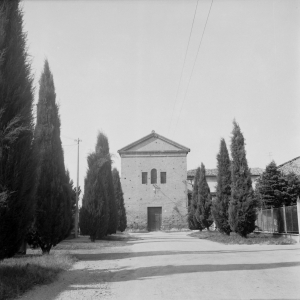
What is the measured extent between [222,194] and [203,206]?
314 inches

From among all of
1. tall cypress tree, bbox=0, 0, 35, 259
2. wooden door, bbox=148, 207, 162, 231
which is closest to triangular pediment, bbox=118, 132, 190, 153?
wooden door, bbox=148, 207, 162, 231

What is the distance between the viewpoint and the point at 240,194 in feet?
63.5

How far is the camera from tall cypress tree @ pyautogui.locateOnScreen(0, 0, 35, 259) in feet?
21.3

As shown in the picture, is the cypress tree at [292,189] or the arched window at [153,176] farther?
the arched window at [153,176]

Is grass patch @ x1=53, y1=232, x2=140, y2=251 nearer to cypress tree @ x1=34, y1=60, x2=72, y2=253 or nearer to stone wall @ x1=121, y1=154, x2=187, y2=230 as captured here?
cypress tree @ x1=34, y1=60, x2=72, y2=253

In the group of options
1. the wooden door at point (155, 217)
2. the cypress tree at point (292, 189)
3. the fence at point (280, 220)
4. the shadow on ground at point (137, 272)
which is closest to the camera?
the shadow on ground at point (137, 272)

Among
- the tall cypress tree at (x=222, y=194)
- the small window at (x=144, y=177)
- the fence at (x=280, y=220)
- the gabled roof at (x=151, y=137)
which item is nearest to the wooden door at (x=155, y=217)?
the small window at (x=144, y=177)

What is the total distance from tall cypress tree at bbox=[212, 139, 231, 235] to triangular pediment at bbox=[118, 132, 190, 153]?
16.8 metres

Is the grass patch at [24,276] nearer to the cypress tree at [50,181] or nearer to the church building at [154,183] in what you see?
the cypress tree at [50,181]

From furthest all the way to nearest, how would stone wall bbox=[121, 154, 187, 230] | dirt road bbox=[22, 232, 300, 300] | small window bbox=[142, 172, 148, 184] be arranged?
small window bbox=[142, 172, 148, 184], stone wall bbox=[121, 154, 187, 230], dirt road bbox=[22, 232, 300, 300]

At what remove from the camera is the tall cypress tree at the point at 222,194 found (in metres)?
22.3

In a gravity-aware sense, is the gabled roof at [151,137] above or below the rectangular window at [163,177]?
above

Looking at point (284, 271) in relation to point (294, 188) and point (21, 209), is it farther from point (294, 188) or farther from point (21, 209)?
point (294, 188)

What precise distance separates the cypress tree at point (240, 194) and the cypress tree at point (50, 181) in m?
10.6
